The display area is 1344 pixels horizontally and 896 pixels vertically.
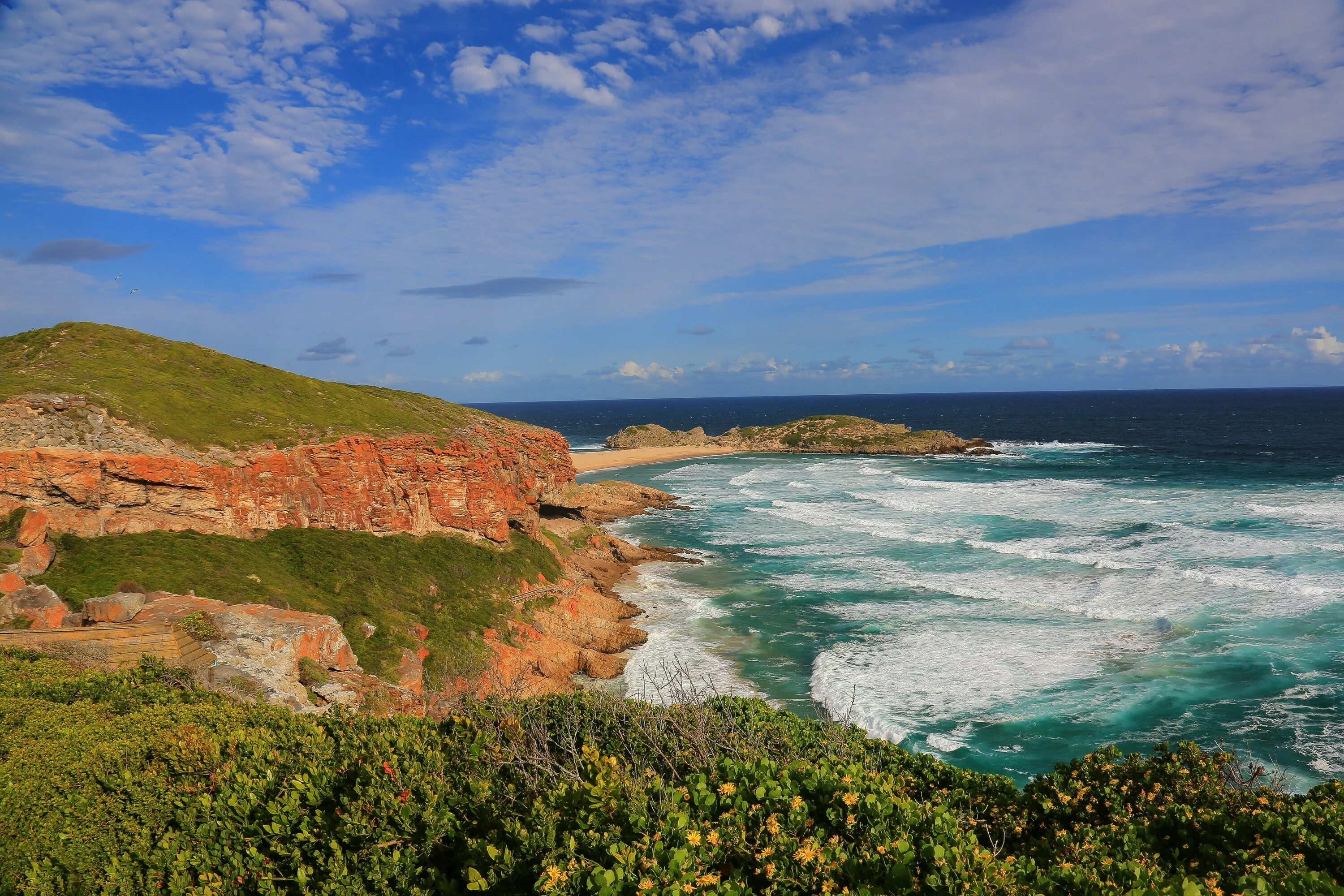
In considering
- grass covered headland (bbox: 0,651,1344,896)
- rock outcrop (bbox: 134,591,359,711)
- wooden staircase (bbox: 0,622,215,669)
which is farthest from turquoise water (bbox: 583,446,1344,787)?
wooden staircase (bbox: 0,622,215,669)

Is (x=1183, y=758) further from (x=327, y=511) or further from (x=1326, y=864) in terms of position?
(x=327, y=511)

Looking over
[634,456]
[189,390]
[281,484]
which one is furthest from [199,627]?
[634,456]

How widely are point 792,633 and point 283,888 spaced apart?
27.1 metres

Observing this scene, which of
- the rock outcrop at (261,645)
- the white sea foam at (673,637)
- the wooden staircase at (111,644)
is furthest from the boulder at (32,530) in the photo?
the white sea foam at (673,637)

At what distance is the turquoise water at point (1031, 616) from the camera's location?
23500mm

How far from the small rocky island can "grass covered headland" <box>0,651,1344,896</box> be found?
101 metres

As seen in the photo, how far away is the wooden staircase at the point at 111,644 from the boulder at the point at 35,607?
2.45 ft

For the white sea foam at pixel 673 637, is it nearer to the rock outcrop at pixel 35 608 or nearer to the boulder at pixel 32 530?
the rock outcrop at pixel 35 608

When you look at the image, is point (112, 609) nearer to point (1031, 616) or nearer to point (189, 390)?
point (189, 390)

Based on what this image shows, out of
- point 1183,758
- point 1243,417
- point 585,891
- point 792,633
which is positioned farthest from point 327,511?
point 1243,417

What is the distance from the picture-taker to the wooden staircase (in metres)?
15.8

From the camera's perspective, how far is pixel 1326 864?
8312 millimetres

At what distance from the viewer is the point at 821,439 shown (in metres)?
116

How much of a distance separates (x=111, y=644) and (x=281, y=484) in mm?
12456
